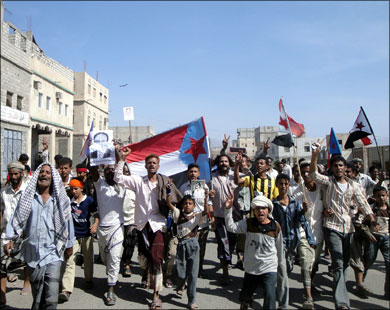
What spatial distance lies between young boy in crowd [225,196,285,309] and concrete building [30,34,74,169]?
23595 millimetres

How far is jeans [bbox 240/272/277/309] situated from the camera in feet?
12.6

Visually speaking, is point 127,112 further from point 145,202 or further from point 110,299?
point 110,299

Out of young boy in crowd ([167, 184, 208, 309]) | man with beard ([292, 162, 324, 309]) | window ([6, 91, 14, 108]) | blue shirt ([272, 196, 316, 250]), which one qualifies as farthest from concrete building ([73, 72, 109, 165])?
blue shirt ([272, 196, 316, 250])

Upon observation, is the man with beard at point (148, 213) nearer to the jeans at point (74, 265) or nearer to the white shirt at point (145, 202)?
the white shirt at point (145, 202)

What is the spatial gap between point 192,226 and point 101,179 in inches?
61.6

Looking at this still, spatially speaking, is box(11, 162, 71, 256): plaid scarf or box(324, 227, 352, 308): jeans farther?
box(324, 227, 352, 308): jeans

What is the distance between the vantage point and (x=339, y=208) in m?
4.75

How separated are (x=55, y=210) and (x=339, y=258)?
369cm

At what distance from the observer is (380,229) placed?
530 centimetres

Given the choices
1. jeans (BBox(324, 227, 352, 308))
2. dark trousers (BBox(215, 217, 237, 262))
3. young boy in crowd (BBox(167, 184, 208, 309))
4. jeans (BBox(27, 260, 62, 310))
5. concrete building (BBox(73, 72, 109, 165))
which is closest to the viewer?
jeans (BBox(27, 260, 62, 310))

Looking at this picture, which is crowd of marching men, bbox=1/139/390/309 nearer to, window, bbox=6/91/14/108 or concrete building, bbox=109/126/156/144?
window, bbox=6/91/14/108

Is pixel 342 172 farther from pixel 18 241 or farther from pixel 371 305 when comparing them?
pixel 18 241

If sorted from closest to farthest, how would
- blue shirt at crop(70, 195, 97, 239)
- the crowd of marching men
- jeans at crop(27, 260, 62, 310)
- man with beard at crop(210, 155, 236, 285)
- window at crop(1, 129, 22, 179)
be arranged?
jeans at crop(27, 260, 62, 310)
the crowd of marching men
blue shirt at crop(70, 195, 97, 239)
man with beard at crop(210, 155, 236, 285)
window at crop(1, 129, 22, 179)

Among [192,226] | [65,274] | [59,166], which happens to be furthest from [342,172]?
[59,166]
